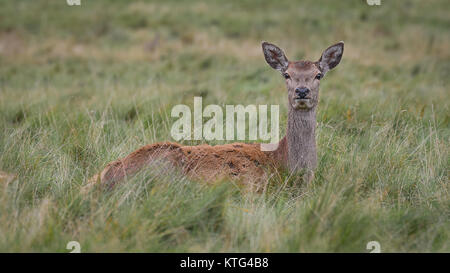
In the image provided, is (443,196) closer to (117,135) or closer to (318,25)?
(117,135)

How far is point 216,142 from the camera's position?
522cm

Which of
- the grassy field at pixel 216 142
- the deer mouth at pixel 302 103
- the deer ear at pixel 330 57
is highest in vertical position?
the deer ear at pixel 330 57

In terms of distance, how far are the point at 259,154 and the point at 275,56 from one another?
3.51 feet

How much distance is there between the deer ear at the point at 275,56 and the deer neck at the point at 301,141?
556 mm

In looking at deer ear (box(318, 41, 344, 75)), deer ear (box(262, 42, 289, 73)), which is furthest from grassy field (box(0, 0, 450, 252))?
deer ear (box(262, 42, 289, 73))

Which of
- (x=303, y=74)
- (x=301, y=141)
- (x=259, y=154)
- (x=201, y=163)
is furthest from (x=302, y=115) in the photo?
(x=201, y=163)

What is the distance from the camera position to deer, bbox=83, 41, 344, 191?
378 centimetres

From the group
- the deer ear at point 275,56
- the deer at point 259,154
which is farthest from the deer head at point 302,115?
the deer ear at point 275,56

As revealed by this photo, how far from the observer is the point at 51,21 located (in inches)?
667

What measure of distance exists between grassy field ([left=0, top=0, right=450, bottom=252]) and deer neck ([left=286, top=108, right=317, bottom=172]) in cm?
18

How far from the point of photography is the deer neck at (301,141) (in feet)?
13.7

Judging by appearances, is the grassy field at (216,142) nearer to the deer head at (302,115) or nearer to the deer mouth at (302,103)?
the deer head at (302,115)

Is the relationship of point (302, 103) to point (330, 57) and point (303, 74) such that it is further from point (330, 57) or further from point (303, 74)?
point (330, 57)

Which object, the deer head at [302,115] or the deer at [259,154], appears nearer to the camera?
the deer at [259,154]
